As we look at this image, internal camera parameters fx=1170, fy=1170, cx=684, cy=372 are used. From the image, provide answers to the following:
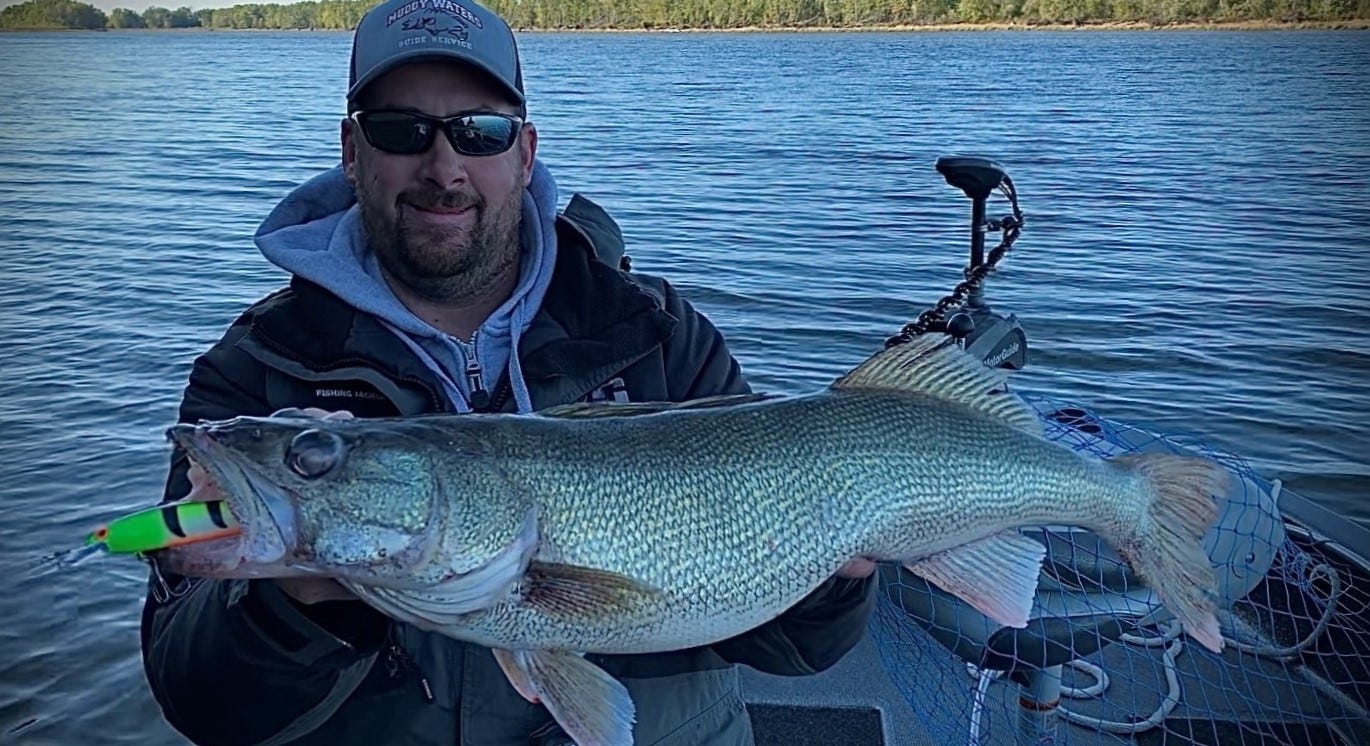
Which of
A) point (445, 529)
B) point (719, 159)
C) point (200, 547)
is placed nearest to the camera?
point (200, 547)

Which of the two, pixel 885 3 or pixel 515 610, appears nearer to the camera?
pixel 515 610

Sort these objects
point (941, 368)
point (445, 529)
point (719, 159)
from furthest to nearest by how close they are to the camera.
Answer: point (719, 159) < point (941, 368) < point (445, 529)

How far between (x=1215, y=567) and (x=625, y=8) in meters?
146

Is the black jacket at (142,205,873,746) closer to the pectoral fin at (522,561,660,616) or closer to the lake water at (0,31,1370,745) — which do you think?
the pectoral fin at (522,561,660,616)

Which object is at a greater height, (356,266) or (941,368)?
(356,266)

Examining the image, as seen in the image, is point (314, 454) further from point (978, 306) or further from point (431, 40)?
point (978, 306)

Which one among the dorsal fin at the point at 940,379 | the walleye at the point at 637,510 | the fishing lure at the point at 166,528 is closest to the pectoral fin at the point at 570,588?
the walleye at the point at 637,510

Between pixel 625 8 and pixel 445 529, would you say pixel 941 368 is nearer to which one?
pixel 445 529

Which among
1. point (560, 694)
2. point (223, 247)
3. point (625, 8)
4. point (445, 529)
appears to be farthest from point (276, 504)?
point (625, 8)

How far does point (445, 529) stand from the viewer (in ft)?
7.80

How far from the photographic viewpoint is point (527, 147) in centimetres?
345

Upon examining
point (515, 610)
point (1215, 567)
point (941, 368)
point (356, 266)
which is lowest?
point (1215, 567)

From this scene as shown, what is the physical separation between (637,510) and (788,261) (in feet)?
39.0

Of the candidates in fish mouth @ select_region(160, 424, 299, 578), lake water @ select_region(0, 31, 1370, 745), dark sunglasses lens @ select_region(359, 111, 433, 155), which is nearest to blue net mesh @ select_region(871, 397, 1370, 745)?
dark sunglasses lens @ select_region(359, 111, 433, 155)
